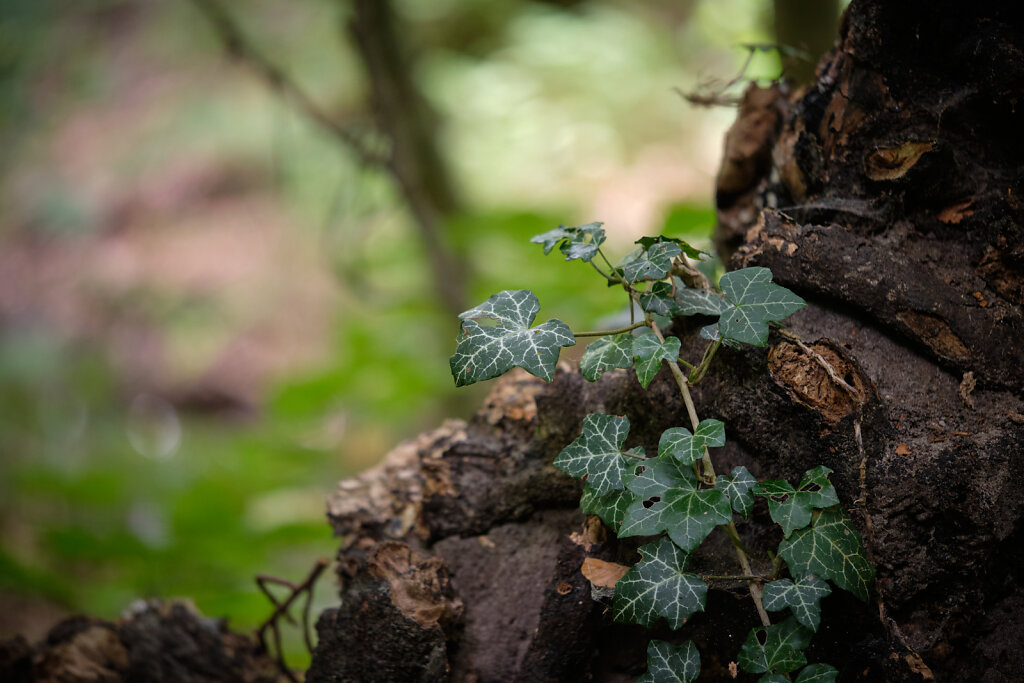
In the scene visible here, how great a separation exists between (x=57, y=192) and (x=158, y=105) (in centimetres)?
147

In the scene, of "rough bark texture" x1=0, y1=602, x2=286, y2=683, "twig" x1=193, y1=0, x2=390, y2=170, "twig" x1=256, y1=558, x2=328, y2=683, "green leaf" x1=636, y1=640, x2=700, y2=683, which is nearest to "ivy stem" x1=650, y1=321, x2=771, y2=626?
"green leaf" x1=636, y1=640, x2=700, y2=683

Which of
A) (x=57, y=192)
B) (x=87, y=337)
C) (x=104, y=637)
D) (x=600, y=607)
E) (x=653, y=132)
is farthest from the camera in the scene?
(x=57, y=192)

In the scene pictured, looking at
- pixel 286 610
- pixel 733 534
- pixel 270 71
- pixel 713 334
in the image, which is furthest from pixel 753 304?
pixel 270 71

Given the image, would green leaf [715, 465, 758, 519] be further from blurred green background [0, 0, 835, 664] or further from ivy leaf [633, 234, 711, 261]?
blurred green background [0, 0, 835, 664]

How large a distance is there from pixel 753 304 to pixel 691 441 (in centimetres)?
20

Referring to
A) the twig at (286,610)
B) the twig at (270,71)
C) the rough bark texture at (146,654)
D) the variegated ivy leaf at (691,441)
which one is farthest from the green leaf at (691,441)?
the twig at (270,71)

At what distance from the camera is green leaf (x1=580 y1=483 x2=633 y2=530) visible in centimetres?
85

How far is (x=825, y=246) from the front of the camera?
0.92m

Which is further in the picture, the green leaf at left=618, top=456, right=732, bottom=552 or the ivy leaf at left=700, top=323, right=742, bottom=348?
the ivy leaf at left=700, top=323, right=742, bottom=348

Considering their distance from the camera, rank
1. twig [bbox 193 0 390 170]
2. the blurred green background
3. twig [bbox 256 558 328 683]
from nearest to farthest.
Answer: twig [bbox 256 558 328 683] → twig [bbox 193 0 390 170] → the blurred green background

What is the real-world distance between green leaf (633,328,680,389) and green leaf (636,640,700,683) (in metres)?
0.35

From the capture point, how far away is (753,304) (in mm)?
827

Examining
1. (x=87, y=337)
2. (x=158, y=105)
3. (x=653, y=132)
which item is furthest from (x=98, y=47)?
(x=653, y=132)

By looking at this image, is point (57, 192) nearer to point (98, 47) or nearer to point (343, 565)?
point (98, 47)
